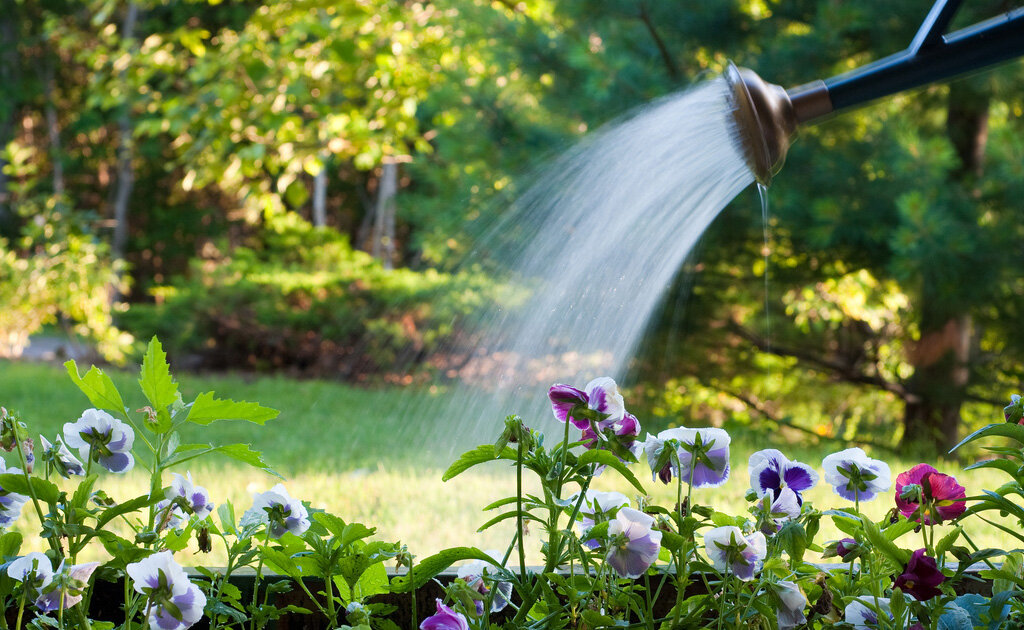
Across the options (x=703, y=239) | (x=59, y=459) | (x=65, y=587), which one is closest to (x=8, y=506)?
(x=59, y=459)

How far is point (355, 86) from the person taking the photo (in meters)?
5.44

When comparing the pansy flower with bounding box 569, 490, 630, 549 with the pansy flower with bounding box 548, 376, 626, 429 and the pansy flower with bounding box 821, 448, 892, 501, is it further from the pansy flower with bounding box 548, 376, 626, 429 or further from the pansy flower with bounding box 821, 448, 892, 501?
the pansy flower with bounding box 821, 448, 892, 501

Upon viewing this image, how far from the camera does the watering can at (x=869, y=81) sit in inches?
29.1

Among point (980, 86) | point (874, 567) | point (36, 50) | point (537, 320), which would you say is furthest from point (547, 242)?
point (36, 50)

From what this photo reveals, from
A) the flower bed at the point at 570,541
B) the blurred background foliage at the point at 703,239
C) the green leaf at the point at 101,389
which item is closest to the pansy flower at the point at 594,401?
the flower bed at the point at 570,541

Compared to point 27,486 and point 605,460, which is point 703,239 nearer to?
point 605,460

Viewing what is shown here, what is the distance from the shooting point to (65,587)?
614mm

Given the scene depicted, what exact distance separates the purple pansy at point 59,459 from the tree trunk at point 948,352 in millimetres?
3505

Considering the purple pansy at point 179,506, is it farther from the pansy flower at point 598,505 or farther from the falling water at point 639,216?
the falling water at point 639,216

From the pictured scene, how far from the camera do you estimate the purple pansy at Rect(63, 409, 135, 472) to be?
746 millimetres

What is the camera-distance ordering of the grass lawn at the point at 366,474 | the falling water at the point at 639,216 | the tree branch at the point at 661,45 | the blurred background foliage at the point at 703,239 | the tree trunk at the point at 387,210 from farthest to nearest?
the tree trunk at the point at 387,210 < the tree branch at the point at 661,45 < the blurred background foliage at the point at 703,239 < the grass lawn at the point at 366,474 < the falling water at the point at 639,216

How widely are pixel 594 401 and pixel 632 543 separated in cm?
11

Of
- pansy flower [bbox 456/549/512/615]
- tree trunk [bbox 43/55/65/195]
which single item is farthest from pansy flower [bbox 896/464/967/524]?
tree trunk [bbox 43/55/65/195]

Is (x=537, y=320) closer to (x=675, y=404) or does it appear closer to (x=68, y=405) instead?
(x=675, y=404)
